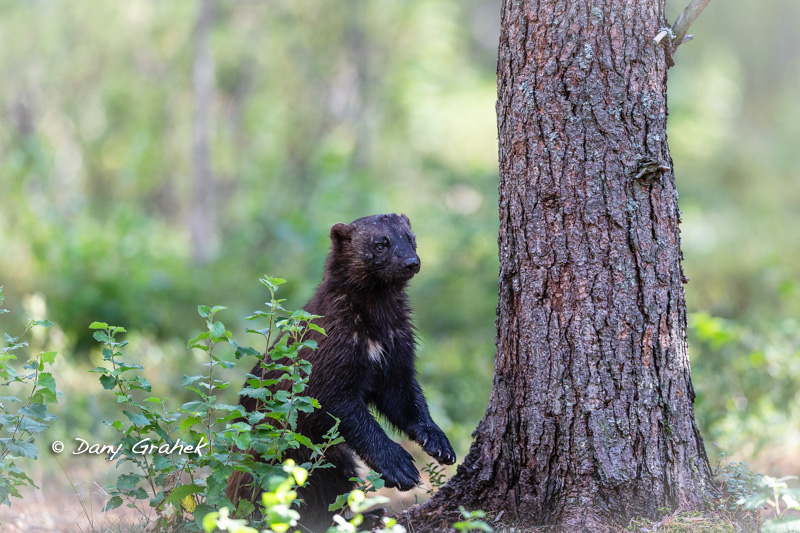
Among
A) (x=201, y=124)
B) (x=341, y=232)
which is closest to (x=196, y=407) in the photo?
(x=341, y=232)

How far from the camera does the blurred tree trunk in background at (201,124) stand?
14430 mm

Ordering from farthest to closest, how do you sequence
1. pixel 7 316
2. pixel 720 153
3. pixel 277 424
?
pixel 720 153
pixel 7 316
pixel 277 424

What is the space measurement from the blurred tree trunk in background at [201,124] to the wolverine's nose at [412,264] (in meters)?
10.2

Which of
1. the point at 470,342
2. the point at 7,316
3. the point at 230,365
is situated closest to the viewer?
the point at 230,365

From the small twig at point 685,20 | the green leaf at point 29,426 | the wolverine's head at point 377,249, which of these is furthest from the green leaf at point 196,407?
the small twig at point 685,20

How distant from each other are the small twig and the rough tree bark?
0.26 feet

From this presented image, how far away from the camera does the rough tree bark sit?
3.59 meters

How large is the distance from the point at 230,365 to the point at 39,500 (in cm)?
308

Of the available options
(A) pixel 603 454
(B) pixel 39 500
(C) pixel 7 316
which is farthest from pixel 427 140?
(A) pixel 603 454

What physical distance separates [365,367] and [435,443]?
2.00ft

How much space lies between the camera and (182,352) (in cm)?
966

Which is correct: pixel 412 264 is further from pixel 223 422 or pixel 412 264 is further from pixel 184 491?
pixel 184 491

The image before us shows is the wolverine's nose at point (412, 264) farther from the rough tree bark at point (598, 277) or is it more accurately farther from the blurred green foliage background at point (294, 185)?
the blurred green foliage background at point (294, 185)

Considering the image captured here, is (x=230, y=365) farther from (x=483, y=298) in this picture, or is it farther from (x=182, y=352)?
(x=483, y=298)
